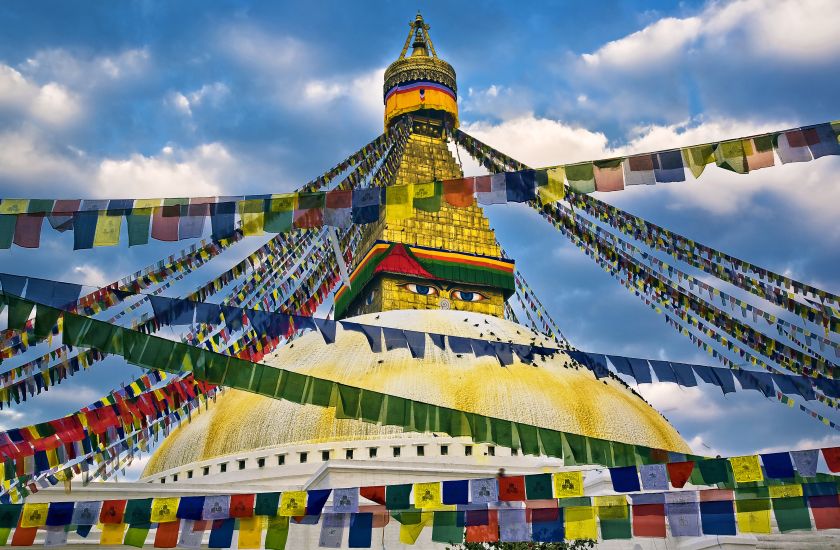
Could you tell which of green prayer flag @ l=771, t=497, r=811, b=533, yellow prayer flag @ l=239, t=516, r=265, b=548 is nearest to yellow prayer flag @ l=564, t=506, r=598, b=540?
green prayer flag @ l=771, t=497, r=811, b=533

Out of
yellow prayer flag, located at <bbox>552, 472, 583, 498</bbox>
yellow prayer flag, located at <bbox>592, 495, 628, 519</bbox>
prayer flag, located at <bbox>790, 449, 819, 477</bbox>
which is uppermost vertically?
prayer flag, located at <bbox>790, 449, 819, 477</bbox>

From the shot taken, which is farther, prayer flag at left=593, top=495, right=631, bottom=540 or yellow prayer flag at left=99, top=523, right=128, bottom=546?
yellow prayer flag at left=99, top=523, right=128, bottom=546

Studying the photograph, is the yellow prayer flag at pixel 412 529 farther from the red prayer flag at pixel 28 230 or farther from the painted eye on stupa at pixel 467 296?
the painted eye on stupa at pixel 467 296

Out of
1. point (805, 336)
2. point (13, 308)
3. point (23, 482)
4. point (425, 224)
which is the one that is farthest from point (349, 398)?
point (425, 224)

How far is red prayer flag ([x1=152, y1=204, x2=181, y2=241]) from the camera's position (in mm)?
7109

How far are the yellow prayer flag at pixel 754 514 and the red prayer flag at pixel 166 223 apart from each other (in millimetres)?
5649

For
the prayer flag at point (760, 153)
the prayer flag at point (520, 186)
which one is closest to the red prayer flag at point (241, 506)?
the prayer flag at point (520, 186)

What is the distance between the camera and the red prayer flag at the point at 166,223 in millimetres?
7109

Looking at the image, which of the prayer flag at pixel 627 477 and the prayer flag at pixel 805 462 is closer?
the prayer flag at pixel 805 462

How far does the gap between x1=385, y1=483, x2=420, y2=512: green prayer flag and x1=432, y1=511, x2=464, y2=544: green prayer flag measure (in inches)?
14.4

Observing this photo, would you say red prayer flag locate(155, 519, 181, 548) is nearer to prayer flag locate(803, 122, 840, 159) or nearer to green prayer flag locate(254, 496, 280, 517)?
green prayer flag locate(254, 496, 280, 517)

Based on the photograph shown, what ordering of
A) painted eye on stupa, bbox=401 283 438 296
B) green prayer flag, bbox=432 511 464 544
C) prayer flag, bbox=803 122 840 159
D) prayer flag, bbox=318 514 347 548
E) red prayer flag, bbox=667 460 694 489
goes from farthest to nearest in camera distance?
painted eye on stupa, bbox=401 283 438 296
prayer flag, bbox=318 514 347 548
green prayer flag, bbox=432 511 464 544
red prayer flag, bbox=667 460 694 489
prayer flag, bbox=803 122 840 159

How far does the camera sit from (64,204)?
7070 mm

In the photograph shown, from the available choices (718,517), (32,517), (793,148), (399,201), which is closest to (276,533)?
(32,517)
